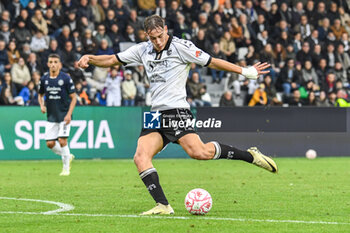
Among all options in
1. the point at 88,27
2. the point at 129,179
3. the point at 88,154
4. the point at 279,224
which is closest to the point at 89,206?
the point at 279,224

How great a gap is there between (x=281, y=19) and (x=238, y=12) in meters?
1.69

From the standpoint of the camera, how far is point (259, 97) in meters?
25.0

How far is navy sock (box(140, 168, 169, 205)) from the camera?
9.28m

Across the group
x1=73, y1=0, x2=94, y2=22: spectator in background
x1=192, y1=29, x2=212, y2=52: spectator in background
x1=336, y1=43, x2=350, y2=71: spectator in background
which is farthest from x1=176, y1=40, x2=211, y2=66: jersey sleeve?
x1=336, y1=43, x2=350, y2=71: spectator in background

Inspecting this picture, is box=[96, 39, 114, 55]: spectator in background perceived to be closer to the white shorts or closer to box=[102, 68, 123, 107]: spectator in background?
box=[102, 68, 123, 107]: spectator in background

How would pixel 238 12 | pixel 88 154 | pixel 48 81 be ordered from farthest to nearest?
pixel 238 12, pixel 88 154, pixel 48 81

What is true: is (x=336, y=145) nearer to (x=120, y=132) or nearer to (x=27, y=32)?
(x=120, y=132)

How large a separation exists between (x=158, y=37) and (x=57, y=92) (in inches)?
302

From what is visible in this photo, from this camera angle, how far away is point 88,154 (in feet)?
70.8

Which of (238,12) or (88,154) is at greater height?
(238,12)

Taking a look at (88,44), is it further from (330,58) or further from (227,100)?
(330,58)

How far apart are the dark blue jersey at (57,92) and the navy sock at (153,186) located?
7547 millimetres

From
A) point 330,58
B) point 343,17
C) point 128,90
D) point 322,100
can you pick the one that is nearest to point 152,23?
point 128,90

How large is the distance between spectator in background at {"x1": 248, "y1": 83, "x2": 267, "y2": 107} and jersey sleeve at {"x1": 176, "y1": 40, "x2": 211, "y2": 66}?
1543cm
